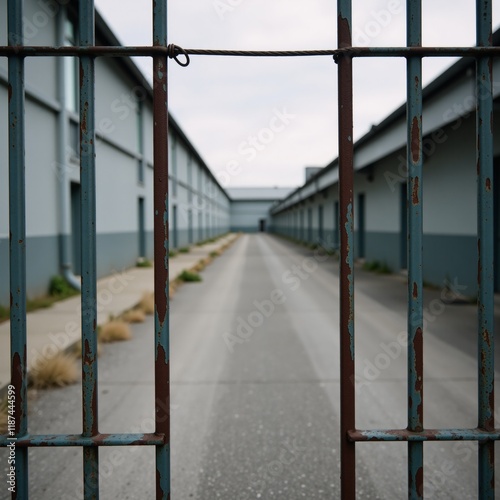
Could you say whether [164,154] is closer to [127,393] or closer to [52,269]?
[127,393]

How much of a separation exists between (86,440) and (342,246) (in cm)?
126

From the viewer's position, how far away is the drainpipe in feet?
31.5

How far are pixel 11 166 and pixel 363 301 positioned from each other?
8.34 metres

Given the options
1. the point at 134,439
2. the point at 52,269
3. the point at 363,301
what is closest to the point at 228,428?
the point at 134,439

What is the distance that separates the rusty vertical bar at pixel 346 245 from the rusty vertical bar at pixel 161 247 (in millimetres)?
702

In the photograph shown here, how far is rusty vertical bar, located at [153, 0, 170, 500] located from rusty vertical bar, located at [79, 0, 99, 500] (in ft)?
0.79

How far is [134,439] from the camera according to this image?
Answer: 71.6 inches

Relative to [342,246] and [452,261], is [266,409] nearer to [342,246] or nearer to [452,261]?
[342,246]

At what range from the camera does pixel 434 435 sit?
1.80 meters

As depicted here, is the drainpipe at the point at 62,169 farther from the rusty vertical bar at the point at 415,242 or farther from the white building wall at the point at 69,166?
the rusty vertical bar at the point at 415,242

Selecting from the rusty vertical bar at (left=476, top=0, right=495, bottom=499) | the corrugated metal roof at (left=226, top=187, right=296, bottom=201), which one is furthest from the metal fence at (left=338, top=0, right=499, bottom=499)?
the corrugated metal roof at (left=226, top=187, right=296, bottom=201)

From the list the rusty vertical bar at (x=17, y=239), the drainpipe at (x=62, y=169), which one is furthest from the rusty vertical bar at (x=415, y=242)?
the drainpipe at (x=62, y=169)

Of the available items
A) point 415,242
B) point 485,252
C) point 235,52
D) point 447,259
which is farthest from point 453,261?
point 235,52

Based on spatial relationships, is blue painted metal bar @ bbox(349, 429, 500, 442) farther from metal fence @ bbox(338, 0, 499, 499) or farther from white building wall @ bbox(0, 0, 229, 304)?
white building wall @ bbox(0, 0, 229, 304)
